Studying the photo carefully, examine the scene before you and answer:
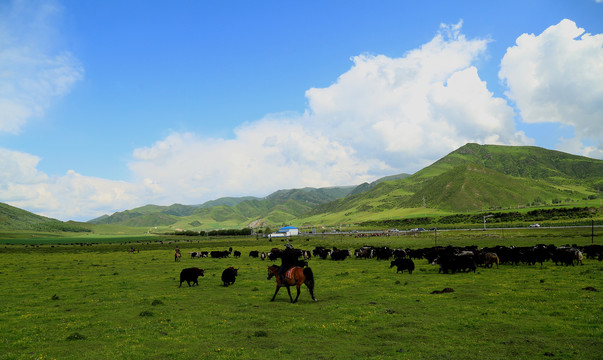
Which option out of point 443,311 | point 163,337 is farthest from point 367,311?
point 163,337

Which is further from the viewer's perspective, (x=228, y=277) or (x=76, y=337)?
(x=228, y=277)

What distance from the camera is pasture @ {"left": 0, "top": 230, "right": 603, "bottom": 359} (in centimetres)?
1145

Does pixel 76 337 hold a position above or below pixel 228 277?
above

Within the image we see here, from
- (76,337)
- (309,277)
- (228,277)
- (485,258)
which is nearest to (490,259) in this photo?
(485,258)

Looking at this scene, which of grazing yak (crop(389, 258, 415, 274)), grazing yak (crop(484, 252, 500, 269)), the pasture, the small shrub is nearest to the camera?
the pasture

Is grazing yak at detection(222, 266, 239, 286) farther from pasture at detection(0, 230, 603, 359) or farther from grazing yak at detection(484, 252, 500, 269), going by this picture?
grazing yak at detection(484, 252, 500, 269)

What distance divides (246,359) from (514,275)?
24930 mm

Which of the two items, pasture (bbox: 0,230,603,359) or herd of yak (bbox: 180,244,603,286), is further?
herd of yak (bbox: 180,244,603,286)

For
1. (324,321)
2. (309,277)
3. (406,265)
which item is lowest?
(406,265)

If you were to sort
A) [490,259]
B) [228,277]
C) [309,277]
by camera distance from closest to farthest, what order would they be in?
[309,277]
[228,277]
[490,259]

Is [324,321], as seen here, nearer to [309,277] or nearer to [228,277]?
[309,277]

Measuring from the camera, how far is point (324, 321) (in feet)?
49.6

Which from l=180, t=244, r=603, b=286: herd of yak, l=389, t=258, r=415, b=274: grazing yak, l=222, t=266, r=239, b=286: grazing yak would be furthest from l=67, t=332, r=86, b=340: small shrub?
l=389, t=258, r=415, b=274: grazing yak

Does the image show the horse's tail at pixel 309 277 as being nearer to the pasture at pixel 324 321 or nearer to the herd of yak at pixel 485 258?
the pasture at pixel 324 321
